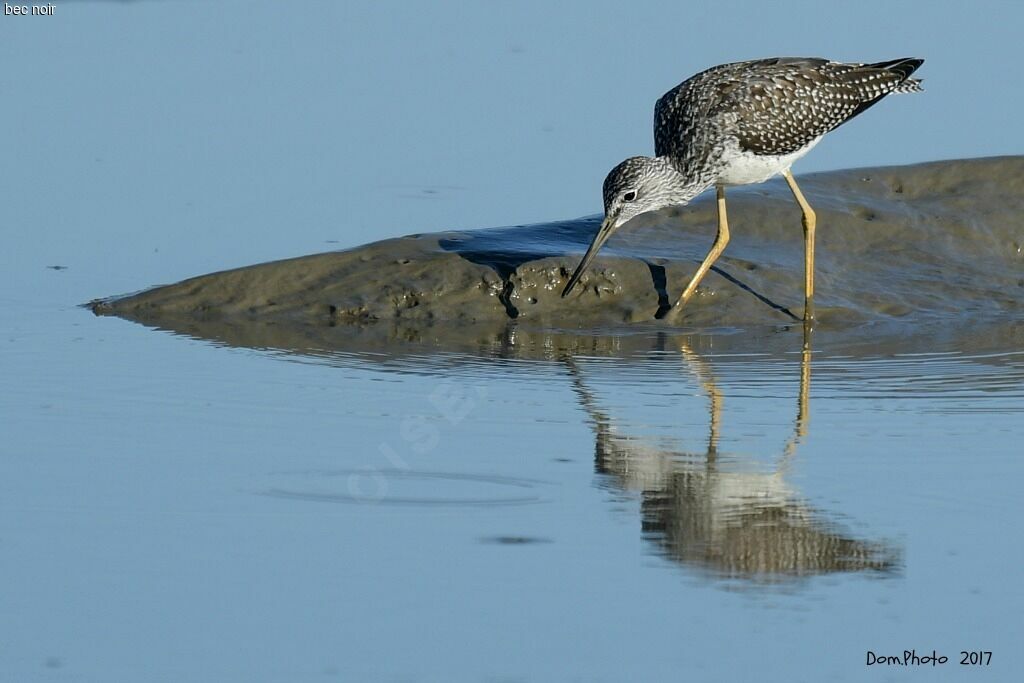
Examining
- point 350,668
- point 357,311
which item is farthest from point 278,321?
point 350,668

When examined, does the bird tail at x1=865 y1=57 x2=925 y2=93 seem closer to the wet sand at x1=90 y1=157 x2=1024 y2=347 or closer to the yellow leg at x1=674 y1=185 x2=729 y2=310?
the wet sand at x1=90 y1=157 x2=1024 y2=347

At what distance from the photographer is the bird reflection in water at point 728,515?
775 cm

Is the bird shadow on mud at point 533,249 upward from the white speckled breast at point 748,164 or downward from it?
downward

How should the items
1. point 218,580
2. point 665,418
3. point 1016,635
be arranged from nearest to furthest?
point 1016,635 → point 218,580 → point 665,418

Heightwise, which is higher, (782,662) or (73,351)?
(73,351)

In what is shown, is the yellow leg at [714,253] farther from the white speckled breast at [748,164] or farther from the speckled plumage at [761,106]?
the speckled plumage at [761,106]

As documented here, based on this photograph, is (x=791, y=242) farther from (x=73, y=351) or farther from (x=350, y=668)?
(x=350, y=668)

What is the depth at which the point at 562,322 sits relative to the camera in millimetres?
12773

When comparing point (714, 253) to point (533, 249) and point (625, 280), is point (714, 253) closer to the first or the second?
point (625, 280)

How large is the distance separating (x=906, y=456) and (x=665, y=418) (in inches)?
58.5

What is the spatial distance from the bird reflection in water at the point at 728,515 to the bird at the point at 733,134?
2.90m

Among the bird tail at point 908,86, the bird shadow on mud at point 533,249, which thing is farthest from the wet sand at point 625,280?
the bird tail at point 908,86

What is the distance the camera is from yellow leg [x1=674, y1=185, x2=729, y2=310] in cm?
1285

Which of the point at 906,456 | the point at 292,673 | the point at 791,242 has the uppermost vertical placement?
the point at 791,242
